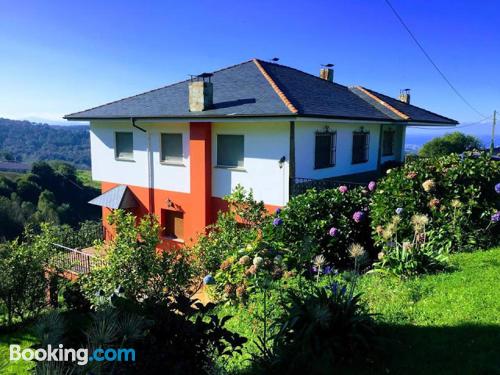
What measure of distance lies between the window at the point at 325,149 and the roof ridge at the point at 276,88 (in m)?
1.83

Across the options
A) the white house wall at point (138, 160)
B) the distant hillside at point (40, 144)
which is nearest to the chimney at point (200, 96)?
the white house wall at point (138, 160)

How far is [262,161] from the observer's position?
44.4 ft

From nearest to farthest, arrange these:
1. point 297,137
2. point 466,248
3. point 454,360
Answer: point 454,360 < point 466,248 < point 297,137

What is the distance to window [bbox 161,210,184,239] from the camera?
16.5m

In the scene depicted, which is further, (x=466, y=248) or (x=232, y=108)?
(x=232, y=108)

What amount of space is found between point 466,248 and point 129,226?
22.4 ft

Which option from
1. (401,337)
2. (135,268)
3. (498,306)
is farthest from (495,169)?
(135,268)

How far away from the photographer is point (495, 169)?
8.27 m

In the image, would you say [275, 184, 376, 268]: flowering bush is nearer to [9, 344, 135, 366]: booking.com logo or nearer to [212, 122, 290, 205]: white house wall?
[212, 122, 290, 205]: white house wall

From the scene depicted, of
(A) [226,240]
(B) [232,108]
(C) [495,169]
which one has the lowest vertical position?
(A) [226,240]

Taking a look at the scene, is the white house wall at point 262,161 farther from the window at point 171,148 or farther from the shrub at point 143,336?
the shrub at point 143,336

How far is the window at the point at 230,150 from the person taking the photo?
14.1 meters

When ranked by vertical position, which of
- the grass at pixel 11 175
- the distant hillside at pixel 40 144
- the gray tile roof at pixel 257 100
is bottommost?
the grass at pixel 11 175

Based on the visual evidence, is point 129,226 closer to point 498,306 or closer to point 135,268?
point 135,268
